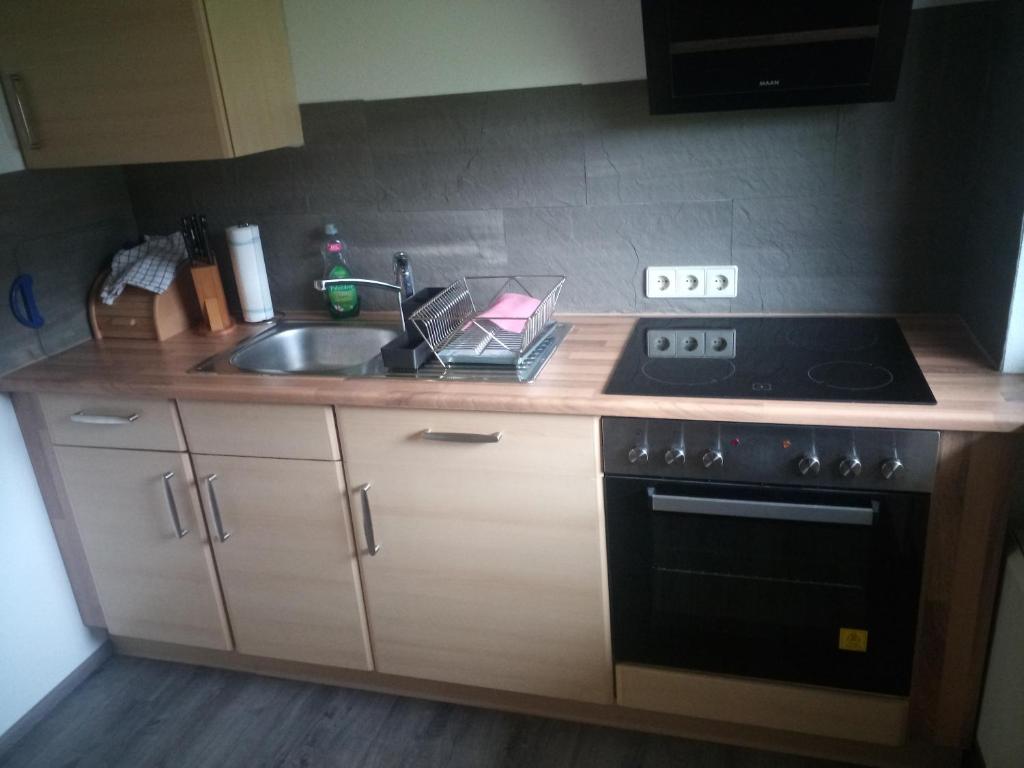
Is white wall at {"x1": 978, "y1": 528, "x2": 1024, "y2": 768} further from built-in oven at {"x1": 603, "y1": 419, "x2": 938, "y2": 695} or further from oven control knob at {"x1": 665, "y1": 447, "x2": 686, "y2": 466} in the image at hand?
oven control knob at {"x1": 665, "y1": 447, "x2": 686, "y2": 466}

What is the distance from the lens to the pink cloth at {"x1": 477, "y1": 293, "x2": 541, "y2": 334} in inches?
71.4

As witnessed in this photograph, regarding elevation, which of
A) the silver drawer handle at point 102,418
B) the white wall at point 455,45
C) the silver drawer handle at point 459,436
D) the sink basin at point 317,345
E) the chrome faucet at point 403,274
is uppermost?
the white wall at point 455,45

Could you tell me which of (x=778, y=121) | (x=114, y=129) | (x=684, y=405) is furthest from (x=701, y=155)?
(x=114, y=129)

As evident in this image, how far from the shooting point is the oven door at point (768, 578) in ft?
4.95

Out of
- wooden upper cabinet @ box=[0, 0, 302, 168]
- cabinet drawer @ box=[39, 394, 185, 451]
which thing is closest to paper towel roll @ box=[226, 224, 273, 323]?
wooden upper cabinet @ box=[0, 0, 302, 168]

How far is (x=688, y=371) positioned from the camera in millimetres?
1681

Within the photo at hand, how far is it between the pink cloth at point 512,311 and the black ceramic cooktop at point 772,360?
240mm

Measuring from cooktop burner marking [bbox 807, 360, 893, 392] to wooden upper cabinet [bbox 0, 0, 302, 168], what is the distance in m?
1.39

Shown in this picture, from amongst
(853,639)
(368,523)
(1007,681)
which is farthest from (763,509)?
(368,523)

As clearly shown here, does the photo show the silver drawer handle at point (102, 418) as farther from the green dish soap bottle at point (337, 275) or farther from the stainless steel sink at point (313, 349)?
the green dish soap bottle at point (337, 275)

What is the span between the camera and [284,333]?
2197 millimetres

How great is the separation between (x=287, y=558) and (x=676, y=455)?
3.24 ft

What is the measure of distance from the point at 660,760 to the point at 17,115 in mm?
2168

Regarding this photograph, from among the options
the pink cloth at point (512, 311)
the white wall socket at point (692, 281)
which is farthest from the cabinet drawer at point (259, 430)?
the white wall socket at point (692, 281)
